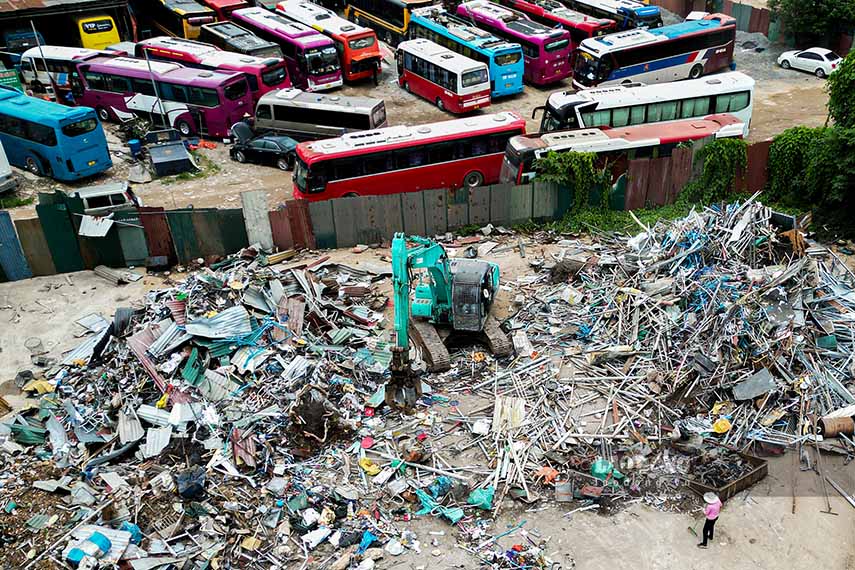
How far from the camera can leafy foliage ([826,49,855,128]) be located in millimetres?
19375

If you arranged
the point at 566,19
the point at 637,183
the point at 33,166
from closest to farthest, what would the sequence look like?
1. the point at 637,183
2. the point at 33,166
3. the point at 566,19

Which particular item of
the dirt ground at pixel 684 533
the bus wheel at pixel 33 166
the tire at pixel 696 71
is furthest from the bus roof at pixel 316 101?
the dirt ground at pixel 684 533

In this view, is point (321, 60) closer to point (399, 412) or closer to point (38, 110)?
point (38, 110)

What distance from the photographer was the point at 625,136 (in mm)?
21547

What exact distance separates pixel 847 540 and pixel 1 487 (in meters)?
13.7

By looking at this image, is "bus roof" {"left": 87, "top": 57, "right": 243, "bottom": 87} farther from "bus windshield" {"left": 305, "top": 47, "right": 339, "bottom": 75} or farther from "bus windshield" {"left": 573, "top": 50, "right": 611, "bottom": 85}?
"bus windshield" {"left": 573, "top": 50, "right": 611, "bottom": 85}

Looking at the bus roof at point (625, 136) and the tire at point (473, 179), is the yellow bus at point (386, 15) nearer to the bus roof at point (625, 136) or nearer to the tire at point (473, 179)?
the tire at point (473, 179)

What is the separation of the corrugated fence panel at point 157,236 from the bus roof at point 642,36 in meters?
17.2

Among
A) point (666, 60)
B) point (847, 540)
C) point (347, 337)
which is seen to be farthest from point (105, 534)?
point (666, 60)

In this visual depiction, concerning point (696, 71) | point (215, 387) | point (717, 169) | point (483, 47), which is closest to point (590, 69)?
point (483, 47)

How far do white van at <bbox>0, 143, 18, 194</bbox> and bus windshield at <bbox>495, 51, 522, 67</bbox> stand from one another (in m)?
17.5

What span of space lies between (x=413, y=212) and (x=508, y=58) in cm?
1152

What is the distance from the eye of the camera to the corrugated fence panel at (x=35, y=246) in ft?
60.6

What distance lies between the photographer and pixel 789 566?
11.4 m
